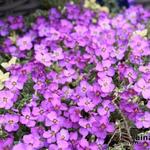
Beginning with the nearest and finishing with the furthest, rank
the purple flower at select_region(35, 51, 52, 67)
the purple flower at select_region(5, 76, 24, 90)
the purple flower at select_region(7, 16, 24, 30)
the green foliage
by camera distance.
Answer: the purple flower at select_region(5, 76, 24, 90) < the purple flower at select_region(35, 51, 52, 67) < the purple flower at select_region(7, 16, 24, 30) < the green foliage

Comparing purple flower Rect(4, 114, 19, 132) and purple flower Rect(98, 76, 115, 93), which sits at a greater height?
purple flower Rect(98, 76, 115, 93)

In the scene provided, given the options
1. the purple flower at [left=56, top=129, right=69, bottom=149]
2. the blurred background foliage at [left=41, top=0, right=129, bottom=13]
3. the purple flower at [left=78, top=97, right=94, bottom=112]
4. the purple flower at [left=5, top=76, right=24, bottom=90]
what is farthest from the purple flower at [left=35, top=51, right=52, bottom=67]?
the blurred background foliage at [left=41, top=0, right=129, bottom=13]

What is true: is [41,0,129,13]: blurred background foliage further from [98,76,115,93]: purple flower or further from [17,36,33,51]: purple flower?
[98,76,115,93]: purple flower

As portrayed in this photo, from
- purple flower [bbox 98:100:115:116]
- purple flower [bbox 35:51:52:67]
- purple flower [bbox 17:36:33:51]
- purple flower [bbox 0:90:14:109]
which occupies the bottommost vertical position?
purple flower [bbox 98:100:115:116]

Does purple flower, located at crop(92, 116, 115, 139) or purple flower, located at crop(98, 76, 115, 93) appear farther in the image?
purple flower, located at crop(98, 76, 115, 93)

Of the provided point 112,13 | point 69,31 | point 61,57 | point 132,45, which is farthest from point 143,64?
point 112,13

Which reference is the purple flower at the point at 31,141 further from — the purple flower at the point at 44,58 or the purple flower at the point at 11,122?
the purple flower at the point at 44,58

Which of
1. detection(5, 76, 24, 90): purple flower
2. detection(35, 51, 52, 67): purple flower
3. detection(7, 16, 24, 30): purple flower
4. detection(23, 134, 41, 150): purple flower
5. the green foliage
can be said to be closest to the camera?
detection(23, 134, 41, 150): purple flower

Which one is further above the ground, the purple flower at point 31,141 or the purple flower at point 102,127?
the purple flower at point 102,127

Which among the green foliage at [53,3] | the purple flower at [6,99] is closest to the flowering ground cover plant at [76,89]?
the purple flower at [6,99]
